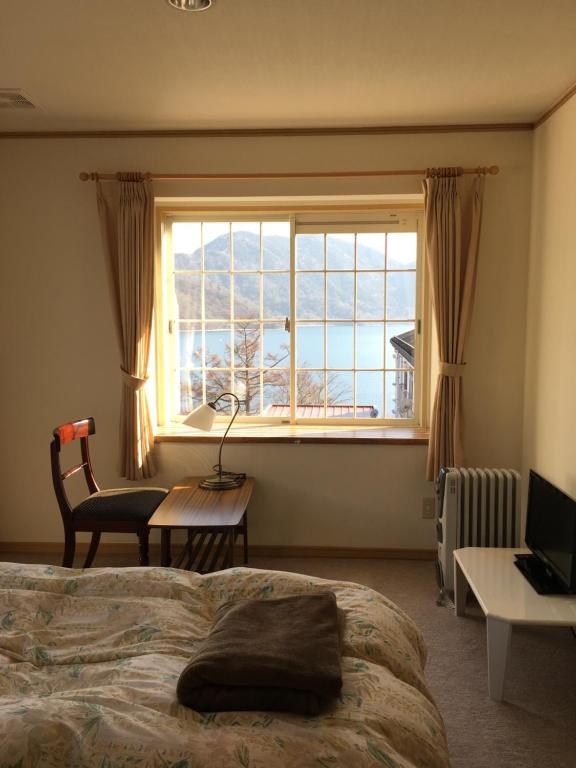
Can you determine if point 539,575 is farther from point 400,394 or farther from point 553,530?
point 400,394

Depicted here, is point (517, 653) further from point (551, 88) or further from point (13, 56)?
point (13, 56)

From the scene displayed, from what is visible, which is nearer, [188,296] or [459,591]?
[459,591]

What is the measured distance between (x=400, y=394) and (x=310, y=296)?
2.83 ft

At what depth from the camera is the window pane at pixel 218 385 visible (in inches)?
168

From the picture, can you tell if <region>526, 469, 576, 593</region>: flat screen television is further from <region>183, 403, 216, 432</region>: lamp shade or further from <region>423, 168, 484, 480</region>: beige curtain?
<region>183, 403, 216, 432</region>: lamp shade

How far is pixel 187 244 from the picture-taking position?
165 inches

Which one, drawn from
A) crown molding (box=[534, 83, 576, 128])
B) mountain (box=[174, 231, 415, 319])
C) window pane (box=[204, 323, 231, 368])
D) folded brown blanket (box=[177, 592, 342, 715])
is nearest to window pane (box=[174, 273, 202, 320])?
mountain (box=[174, 231, 415, 319])

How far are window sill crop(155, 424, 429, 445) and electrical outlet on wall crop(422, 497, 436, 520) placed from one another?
36cm

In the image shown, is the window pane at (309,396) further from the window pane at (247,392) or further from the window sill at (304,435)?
the window pane at (247,392)

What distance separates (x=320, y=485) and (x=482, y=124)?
7.56ft

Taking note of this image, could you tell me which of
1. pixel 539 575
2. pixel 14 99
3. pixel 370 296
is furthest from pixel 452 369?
pixel 14 99

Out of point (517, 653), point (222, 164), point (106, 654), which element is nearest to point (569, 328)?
point (517, 653)

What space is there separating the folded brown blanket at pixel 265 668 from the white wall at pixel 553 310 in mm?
1939

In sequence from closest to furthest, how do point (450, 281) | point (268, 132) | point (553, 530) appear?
point (553, 530)
point (450, 281)
point (268, 132)
